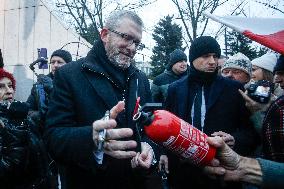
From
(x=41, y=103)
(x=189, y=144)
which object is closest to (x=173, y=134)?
(x=189, y=144)

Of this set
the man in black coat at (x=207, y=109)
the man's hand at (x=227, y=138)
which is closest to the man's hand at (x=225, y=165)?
the man's hand at (x=227, y=138)

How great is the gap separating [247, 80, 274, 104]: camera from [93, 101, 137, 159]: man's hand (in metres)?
1.37

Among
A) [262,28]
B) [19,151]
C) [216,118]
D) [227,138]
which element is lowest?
[19,151]

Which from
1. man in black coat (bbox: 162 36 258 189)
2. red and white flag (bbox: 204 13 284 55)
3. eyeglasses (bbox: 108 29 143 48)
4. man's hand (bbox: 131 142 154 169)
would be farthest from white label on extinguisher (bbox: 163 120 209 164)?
man in black coat (bbox: 162 36 258 189)

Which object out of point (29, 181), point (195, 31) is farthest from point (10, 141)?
point (195, 31)

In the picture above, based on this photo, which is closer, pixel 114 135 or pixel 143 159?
pixel 114 135

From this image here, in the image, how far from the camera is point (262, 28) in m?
2.94

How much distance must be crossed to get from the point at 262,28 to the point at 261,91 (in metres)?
0.53

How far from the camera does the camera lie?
2.82 metres

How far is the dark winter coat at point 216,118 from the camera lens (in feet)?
11.0

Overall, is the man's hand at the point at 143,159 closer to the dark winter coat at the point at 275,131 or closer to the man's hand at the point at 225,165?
the man's hand at the point at 225,165

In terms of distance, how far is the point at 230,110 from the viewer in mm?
3514

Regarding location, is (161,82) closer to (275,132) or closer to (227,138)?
(227,138)

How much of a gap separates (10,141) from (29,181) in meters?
0.45
